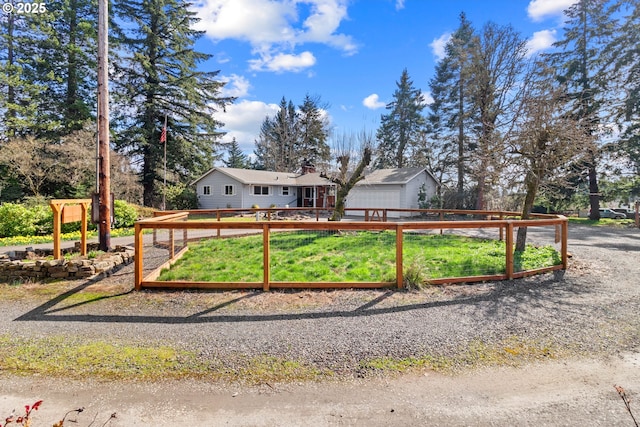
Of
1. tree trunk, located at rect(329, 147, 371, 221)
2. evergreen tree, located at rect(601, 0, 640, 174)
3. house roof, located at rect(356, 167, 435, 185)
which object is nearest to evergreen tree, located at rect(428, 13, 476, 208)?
house roof, located at rect(356, 167, 435, 185)

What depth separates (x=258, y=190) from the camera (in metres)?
25.6

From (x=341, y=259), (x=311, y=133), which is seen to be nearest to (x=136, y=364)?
(x=341, y=259)

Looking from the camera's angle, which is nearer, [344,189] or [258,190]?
[344,189]

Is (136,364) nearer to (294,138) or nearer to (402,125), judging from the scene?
(402,125)

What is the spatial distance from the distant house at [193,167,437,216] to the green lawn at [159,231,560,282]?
13977mm

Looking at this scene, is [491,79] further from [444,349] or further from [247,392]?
[247,392]

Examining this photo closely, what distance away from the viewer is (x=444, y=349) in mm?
3248

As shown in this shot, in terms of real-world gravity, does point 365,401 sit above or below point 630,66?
below

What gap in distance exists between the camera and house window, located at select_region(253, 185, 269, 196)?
25.3 metres

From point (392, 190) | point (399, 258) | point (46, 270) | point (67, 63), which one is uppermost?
point (67, 63)

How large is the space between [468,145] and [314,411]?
2714 cm

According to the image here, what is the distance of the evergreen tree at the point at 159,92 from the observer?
78.2ft

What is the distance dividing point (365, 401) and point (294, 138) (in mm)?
40474
